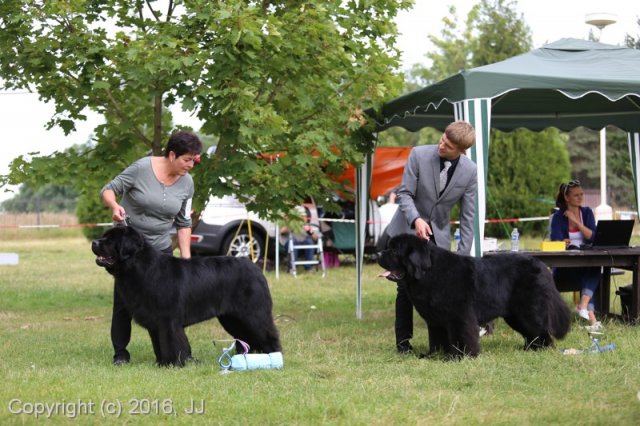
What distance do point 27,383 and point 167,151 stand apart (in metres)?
1.80

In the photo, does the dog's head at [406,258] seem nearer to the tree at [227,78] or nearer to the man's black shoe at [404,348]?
the man's black shoe at [404,348]

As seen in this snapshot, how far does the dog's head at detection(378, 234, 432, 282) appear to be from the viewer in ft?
19.0

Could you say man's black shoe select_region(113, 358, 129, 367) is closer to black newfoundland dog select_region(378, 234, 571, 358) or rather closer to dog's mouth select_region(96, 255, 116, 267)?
dog's mouth select_region(96, 255, 116, 267)

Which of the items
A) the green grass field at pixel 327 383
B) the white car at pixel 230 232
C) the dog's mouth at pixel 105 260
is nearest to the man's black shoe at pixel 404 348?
the green grass field at pixel 327 383

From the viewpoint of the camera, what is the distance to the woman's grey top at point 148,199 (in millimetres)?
5840

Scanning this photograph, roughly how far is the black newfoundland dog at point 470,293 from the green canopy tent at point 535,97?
808 millimetres

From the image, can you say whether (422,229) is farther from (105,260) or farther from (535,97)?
(535,97)

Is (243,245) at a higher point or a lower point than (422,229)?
lower

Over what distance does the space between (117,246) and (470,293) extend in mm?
2471

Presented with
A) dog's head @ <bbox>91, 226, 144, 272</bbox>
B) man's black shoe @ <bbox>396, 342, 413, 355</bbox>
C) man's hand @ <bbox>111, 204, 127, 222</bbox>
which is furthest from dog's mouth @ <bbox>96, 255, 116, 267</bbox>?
man's black shoe @ <bbox>396, 342, 413, 355</bbox>

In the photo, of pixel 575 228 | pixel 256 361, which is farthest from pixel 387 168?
pixel 256 361

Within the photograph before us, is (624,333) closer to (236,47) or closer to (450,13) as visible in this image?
(236,47)

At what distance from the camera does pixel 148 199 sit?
5.83 meters

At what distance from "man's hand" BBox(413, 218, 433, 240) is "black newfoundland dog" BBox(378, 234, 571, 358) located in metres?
0.12
